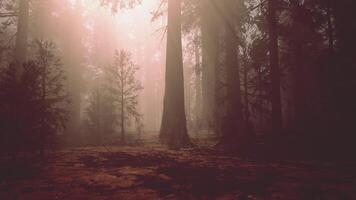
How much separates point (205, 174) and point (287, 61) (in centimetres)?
1843

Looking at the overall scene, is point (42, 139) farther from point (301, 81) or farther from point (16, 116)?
point (301, 81)

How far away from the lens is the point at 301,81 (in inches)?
891

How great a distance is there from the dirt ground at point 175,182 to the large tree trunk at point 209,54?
11.8 metres

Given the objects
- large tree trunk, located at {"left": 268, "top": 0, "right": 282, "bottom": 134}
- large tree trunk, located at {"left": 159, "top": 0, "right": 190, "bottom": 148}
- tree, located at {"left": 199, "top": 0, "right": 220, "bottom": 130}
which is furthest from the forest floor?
tree, located at {"left": 199, "top": 0, "right": 220, "bottom": 130}

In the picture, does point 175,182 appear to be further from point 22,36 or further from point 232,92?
point 22,36

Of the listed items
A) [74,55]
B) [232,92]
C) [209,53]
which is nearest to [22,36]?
[232,92]

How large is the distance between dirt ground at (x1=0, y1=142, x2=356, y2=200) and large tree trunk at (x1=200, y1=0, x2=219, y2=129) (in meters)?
11.8

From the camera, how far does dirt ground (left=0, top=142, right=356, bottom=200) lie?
3.47 meters

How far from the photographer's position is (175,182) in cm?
412

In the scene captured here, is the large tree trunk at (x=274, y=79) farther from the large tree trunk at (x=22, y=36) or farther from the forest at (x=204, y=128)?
the large tree trunk at (x=22, y=36)

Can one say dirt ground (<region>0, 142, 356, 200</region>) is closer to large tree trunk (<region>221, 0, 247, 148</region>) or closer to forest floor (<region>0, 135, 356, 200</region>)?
forest floor (<region>0, 135, 356, 200</region>)

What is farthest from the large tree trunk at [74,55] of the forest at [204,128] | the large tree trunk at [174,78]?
the large tree trunk at [174,78]

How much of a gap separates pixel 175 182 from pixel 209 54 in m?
19.2

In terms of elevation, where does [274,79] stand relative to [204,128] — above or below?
above
